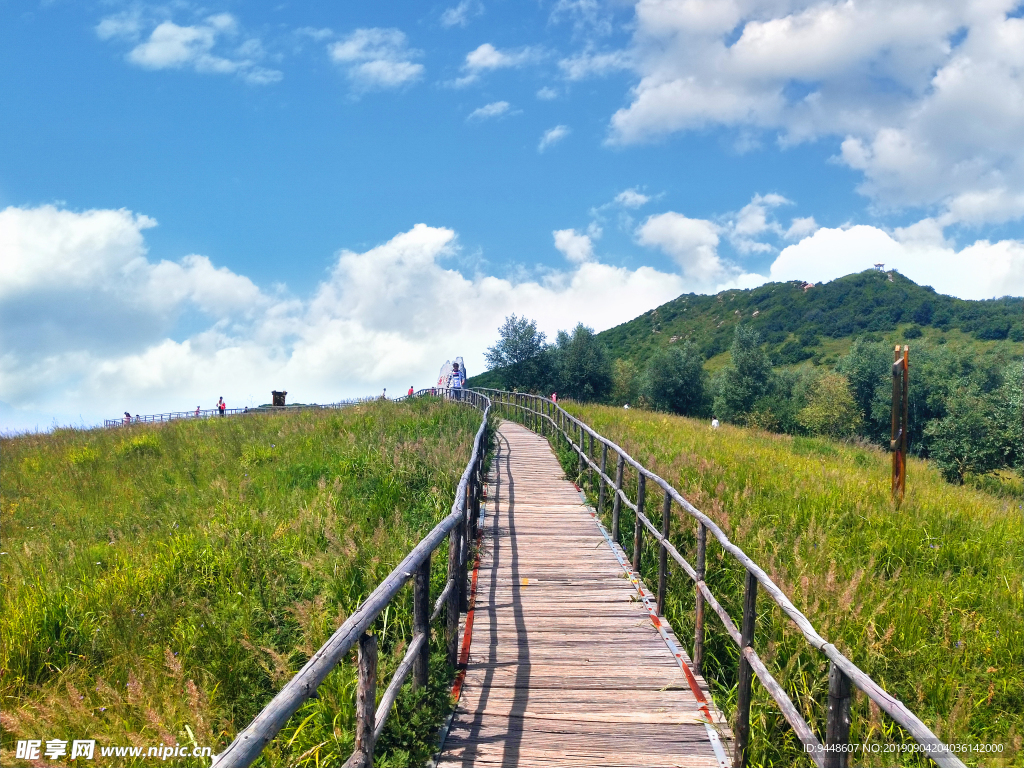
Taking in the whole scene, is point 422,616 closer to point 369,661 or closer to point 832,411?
point 369,661

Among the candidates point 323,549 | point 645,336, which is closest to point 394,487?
point 323,549

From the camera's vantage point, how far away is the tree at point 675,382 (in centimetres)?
6438

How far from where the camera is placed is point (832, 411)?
51469mm

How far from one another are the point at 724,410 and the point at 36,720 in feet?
200

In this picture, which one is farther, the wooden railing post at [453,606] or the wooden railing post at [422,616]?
the wooden railing post at [453,606]

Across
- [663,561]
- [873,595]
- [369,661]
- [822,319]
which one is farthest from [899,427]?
[822,319]

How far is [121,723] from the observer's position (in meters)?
3.65

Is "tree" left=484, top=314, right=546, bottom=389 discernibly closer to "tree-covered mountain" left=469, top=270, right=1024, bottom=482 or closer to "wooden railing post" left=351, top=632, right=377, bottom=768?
"tree-covered mountain" left=469, top=270, right=1024, bottom=482

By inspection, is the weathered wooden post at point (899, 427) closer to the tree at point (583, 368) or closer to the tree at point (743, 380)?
the tree at point (583, 368)

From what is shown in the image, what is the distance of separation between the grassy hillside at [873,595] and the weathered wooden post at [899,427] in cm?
25

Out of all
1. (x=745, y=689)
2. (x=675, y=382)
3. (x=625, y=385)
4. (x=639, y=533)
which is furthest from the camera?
(x=625, y=385)

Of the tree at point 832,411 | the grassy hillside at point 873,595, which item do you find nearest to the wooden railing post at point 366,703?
the grassy hillside at point 873,595

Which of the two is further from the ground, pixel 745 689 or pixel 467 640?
pixel 745 689

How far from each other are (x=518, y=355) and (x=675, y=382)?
1791 centimetres
